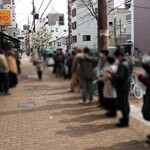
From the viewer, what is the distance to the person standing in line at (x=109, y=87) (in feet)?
9.42

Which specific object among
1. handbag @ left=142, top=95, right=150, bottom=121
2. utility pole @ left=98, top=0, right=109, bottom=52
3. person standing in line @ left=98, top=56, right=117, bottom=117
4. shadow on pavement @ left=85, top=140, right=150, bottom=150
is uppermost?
utility pole @ left=98, top=0, right=109, bottom=52

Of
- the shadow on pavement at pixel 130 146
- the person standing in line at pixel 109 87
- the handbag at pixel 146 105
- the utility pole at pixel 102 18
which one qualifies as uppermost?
the utility pole at pixel 102 18

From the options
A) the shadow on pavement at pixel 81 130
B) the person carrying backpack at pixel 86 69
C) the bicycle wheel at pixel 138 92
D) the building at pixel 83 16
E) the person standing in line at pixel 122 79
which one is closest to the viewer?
the person standing in line at pixel 122 79

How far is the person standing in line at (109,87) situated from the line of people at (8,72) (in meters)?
0.70

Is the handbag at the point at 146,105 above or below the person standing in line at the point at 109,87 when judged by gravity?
below

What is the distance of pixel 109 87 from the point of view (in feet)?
10.00

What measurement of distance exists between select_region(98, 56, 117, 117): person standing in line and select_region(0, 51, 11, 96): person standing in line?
2.53 feet

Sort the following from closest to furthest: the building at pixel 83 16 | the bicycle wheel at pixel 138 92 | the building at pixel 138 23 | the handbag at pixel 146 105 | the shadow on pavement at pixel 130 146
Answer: the handbag at pixel 146 105, the building at pixel 83 16, the bicycle wheel at pixel 138 92, the building at pixel 138 23, the shadow on pavement at pixel 130 146

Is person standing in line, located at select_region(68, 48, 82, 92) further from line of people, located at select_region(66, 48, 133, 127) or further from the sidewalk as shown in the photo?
the sidewalk

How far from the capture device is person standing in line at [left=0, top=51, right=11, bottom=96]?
9.21ft

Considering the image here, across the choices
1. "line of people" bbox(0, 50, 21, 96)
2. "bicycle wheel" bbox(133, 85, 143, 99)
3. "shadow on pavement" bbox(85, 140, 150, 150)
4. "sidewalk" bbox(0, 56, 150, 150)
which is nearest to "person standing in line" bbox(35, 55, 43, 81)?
"line of people" bbox(0, 50, 21, 96)

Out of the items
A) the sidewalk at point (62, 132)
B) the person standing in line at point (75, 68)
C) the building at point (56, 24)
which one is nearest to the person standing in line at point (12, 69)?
the person standing in line at point (75, 68)

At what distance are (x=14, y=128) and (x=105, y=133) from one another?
7034mm

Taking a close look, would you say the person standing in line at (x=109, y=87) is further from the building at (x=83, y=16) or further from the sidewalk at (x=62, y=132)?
the sidewalk at (x=62, y=132)
